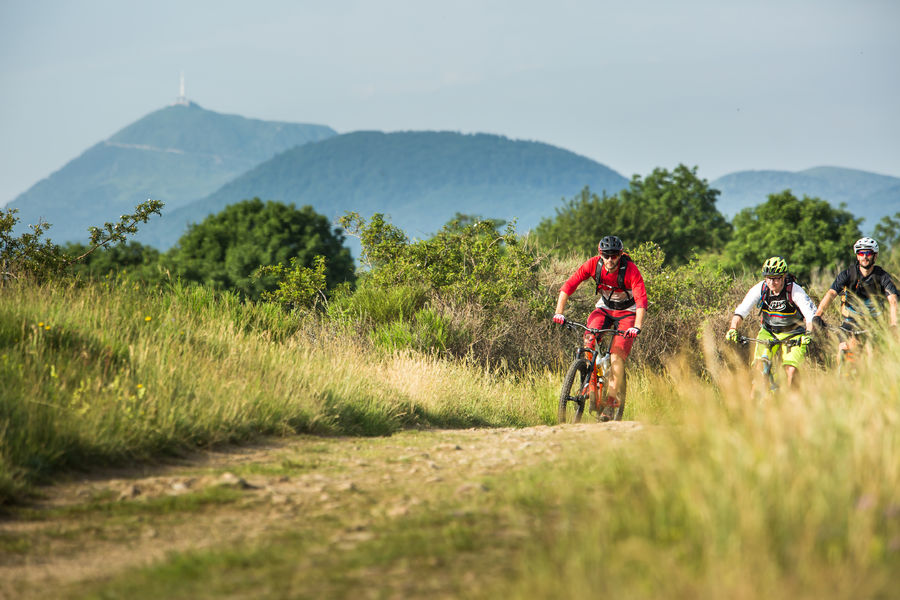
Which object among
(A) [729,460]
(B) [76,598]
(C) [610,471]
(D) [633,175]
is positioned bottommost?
(B) [76,598]

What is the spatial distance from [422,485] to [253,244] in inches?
2458

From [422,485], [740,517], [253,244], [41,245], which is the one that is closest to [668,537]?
[740,517]

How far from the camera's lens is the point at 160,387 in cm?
679

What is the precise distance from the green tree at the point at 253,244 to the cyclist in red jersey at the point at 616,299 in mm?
51146

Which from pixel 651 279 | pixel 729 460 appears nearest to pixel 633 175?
pixel 651 279

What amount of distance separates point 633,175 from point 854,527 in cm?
6870

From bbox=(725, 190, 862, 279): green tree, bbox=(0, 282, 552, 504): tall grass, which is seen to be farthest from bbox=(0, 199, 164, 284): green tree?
bbox=(725, 190, 862, 279): green tree

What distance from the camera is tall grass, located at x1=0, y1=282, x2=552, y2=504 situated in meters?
5.92

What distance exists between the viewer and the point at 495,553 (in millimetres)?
3740

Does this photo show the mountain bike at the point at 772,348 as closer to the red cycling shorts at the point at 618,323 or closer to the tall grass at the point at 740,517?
the red cycling shorts at the point at 618,323

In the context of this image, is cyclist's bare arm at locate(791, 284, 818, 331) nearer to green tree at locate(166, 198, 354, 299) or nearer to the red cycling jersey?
the red cycling jersey

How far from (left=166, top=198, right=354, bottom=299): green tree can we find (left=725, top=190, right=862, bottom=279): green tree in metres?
27.9

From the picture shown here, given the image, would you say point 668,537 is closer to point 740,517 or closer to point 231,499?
point 740,517

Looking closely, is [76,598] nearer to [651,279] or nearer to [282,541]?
[282,541]
